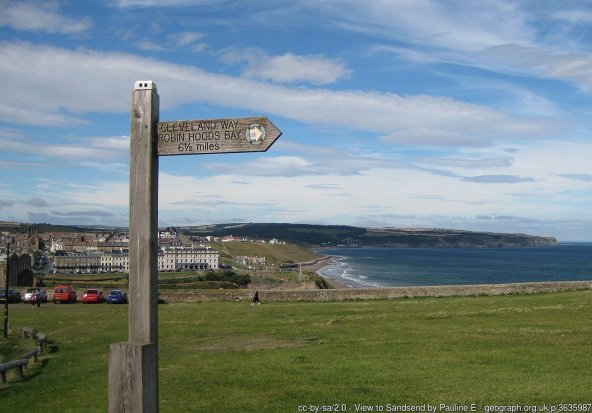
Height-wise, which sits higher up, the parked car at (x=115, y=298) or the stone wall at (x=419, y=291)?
the stone wall at (x=419, y=291)

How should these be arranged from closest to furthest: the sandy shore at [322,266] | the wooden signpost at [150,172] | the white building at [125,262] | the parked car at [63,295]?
the wooden signpost at [150,172]
the parked car at [63,295]
the sandy shore at [322,266]
the white building at [125,262]

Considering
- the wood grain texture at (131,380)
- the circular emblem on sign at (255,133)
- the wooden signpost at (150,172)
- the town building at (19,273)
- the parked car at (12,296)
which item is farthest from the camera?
the town building at (19,273)

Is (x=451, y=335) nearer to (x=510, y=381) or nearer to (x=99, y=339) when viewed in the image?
(x=510, y=381)

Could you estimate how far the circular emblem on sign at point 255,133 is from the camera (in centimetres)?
549

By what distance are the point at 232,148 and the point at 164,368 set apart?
8.38 meters

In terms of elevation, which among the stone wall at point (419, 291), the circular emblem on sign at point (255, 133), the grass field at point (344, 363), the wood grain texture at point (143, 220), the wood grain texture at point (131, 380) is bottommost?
the stone wall at point (419, 291)

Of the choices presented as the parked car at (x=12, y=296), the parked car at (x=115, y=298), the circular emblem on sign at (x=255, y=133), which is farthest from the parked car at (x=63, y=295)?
the circular emblem on sign at (x=255, y=133)

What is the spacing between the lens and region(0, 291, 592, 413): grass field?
9227 mm

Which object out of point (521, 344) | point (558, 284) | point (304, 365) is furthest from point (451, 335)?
point (558, 284)

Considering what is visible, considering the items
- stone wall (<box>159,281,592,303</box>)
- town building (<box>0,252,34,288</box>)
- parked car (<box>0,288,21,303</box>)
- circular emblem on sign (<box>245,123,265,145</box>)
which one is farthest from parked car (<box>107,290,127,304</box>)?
circular emblem on sign (<box>245,123,265,145</box>)

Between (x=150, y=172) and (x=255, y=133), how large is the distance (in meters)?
0.96

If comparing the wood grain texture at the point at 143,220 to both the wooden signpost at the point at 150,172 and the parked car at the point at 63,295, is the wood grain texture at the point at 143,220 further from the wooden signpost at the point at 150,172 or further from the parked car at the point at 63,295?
the parked car at the point at 63,295

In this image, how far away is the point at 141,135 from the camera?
556 centimetres

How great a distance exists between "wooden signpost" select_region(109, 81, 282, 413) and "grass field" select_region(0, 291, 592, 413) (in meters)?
3.85
